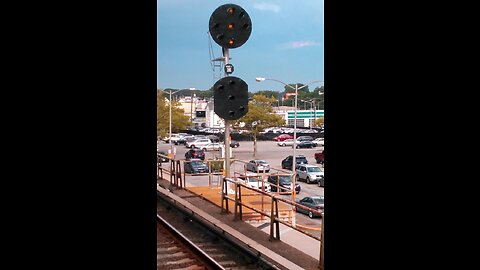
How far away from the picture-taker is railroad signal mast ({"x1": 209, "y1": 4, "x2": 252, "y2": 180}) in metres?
5.61

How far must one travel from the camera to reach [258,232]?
24.6ft

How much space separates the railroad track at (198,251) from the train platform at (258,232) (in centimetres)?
17

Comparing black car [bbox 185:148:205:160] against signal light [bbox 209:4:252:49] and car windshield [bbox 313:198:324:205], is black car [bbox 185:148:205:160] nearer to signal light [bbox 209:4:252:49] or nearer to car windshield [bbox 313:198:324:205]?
car windshield [bbox 313:198:324:205]

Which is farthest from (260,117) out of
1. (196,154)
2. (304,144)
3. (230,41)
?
(230,41)

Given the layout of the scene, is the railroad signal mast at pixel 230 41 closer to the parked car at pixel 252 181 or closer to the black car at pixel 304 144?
the parked car at pixel 252 181

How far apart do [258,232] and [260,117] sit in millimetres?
12801

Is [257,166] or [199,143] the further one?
[199,143]

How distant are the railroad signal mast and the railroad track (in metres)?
1.76

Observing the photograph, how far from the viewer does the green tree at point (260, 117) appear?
64.3 ft

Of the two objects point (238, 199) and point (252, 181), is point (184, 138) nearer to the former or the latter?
point (252, 181)

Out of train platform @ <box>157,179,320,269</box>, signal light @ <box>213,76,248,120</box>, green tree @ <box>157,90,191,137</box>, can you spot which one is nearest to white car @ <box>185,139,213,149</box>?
green tree @ <box>157,90,191,137</box>
